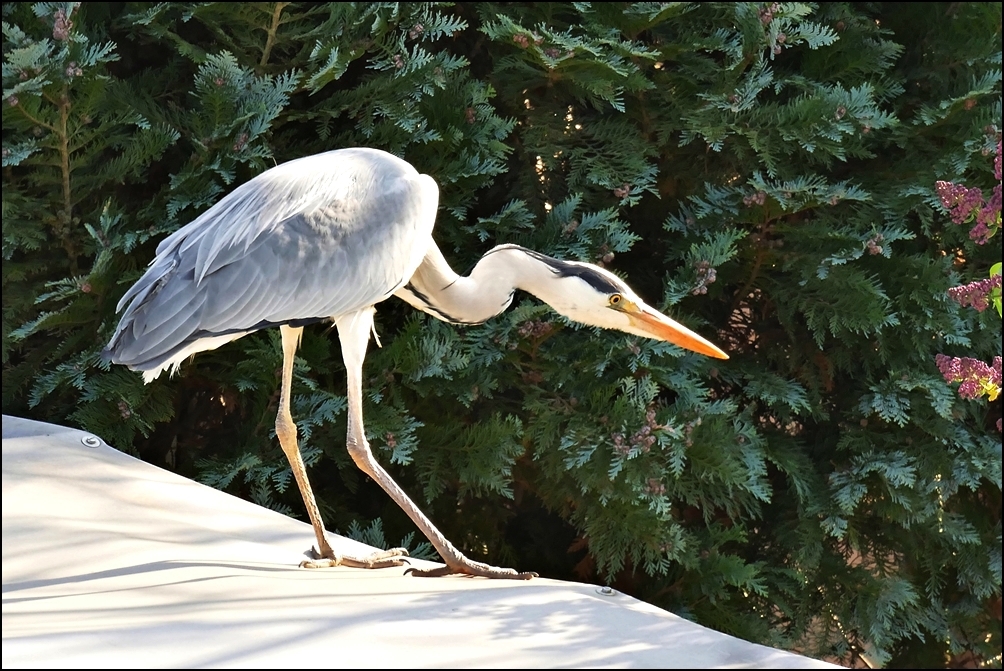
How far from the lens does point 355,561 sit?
7.80ft

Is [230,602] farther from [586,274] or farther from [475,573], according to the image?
[586,274]

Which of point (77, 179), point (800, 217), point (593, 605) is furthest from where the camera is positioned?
point (800, 217)

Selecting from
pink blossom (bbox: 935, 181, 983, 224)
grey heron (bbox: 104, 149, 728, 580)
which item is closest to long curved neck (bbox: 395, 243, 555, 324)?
grey heron (bbox: 104, 149, 728, 580)

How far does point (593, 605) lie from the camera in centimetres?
189

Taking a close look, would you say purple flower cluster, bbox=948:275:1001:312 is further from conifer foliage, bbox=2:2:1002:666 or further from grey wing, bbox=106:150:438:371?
conifer foliage, bbox=2:2:1002:666

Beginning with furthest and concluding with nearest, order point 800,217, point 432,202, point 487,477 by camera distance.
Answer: point 800,217, point 487,477, point 432,202

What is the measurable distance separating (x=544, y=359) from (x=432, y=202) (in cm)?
107

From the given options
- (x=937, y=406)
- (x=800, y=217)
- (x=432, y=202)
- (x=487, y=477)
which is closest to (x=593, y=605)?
(x=432, y=202)

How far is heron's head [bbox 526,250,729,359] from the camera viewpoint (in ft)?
7.78

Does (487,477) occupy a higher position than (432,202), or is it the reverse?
(432,202)

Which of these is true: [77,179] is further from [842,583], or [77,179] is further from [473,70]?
[842,583]

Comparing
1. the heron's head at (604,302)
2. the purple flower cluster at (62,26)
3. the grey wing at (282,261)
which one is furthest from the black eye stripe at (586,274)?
the purple flower cluster at (62,26)

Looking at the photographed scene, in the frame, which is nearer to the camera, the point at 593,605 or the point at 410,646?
the point at 410,646

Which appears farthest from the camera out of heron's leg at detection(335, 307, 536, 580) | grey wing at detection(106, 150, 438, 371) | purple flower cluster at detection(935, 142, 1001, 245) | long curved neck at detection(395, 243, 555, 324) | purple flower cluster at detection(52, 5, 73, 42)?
purple flower cluster at detection(52, 5, 73, 42)
